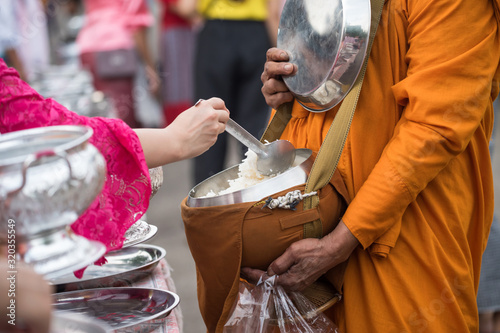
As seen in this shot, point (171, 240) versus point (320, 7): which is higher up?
point (320, 7)

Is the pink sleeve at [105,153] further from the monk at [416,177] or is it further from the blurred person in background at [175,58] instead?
the blurred person in background at [175,58]

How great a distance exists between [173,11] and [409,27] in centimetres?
419

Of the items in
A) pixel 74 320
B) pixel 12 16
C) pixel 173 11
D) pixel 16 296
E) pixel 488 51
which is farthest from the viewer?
pixel 173 11

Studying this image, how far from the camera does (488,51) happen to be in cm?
130

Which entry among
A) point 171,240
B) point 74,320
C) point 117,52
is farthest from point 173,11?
point 74,320

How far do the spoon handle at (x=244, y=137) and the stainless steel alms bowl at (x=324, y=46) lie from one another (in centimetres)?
18

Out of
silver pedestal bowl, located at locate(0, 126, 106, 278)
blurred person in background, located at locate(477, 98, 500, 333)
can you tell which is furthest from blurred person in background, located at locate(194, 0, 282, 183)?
silver pedestal bowl, located at locate(0, 126, 106, 278)

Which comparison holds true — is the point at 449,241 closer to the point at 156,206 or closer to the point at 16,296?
the point at 16,296

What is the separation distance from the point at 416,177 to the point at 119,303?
2.43 ft

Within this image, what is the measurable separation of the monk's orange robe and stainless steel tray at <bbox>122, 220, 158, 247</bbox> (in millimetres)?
491

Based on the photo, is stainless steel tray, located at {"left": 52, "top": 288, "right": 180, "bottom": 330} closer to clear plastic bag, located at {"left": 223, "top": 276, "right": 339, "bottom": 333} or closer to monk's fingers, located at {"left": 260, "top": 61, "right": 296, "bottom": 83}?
clear plastic bag, located at {"left": 223, "top": 276, "right": 339, "bottom": 333}

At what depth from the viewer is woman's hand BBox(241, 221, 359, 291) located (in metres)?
1.32

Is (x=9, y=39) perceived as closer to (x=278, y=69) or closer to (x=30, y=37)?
(x=30, y=37)

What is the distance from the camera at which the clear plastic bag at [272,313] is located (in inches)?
53.3
